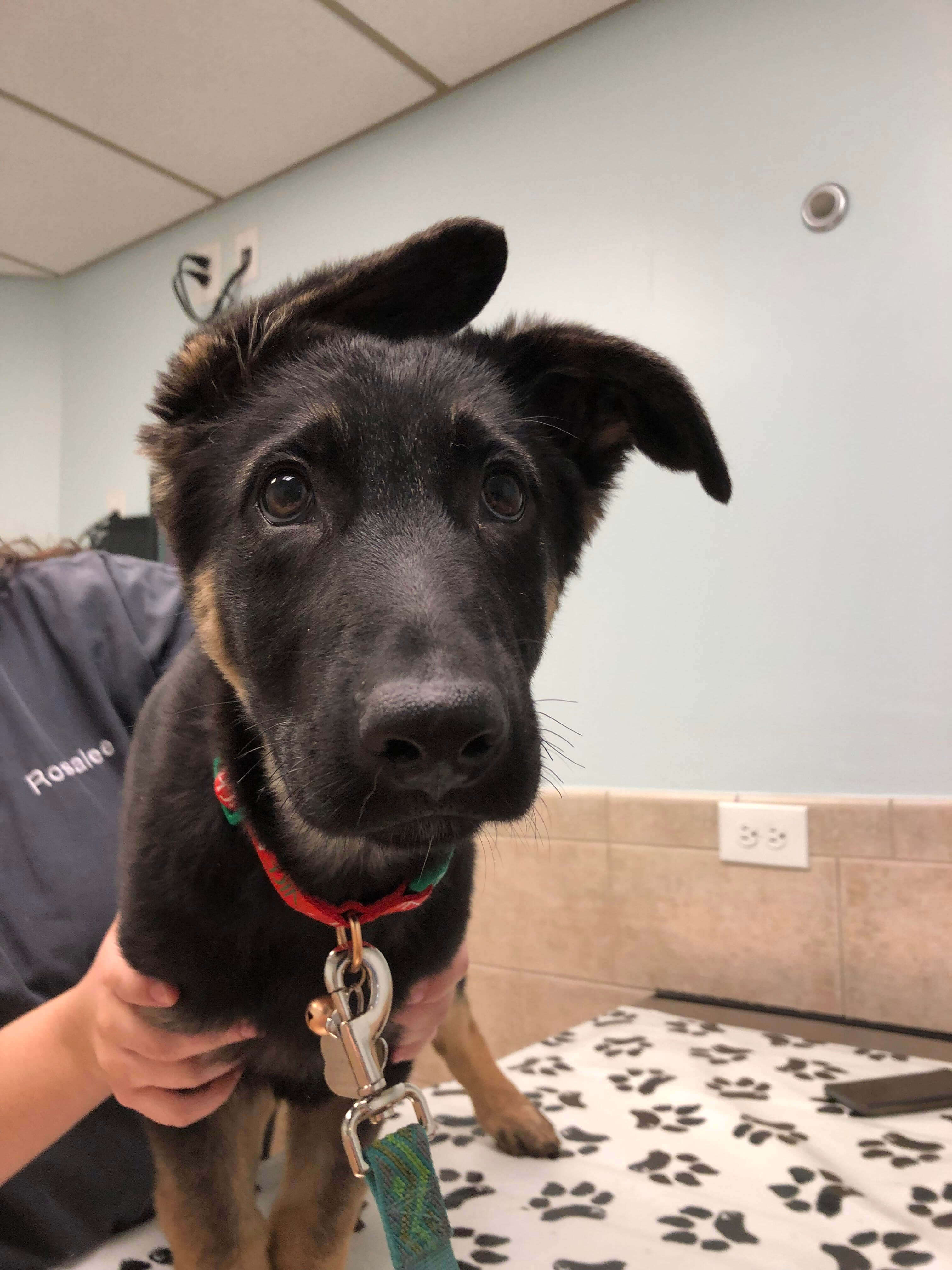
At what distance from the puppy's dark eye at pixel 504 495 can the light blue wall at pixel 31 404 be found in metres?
4.04

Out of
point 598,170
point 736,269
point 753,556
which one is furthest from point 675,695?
point 598,170

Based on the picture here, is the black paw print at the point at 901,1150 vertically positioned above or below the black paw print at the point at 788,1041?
above

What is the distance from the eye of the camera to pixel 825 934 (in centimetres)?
211

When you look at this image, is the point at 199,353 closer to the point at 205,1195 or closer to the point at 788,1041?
the point at 205,1195

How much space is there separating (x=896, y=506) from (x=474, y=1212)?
5.72 ft

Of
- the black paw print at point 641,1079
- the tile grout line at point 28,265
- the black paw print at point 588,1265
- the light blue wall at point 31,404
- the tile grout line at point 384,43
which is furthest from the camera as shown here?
the light blue wall at point 31,404

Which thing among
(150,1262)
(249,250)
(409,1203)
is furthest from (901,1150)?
(249,250)

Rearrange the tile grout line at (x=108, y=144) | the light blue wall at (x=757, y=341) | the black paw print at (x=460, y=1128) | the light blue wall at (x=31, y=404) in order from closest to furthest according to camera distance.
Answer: the black paw print at (x=460, y=1128)
the light blue wall at (x=757, y=341)
the tile grout line at (x=108, y=144)
the light blue wall at (x=31, y=404)

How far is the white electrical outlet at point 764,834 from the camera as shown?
7.02 ft

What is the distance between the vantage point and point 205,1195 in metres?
1.16

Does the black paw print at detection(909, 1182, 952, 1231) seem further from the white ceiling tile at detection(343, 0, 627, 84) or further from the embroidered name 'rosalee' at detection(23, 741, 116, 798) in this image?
the white ceiling tile at detection(343, 0, 627, 84)

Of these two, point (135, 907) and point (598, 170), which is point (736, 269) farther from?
point (135, 907)

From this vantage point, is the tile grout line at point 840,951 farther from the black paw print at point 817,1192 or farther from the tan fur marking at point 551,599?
the tan fur marking at point 551,599

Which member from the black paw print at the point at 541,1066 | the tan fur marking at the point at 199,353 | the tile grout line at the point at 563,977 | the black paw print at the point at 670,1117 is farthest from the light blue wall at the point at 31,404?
the black paw print at the point at 670,1117
